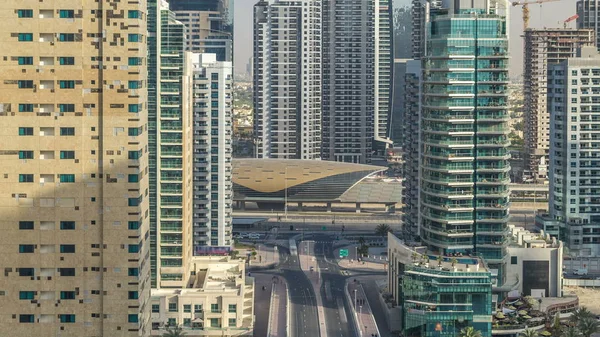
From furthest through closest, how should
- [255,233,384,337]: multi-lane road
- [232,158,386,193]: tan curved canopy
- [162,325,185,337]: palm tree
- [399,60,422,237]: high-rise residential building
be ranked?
[232,158,386,193]: tan curved canopy, [399,60,422,237]: high-rise residential building, [255,233,384,337]: multi-lane road, [162,325,185,337]: palm tree

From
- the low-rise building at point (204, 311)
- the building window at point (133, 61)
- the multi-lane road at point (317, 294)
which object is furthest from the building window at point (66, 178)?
the multi-lane road at point (317, 294)

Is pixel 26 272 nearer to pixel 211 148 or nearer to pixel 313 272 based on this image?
pixel 211 148

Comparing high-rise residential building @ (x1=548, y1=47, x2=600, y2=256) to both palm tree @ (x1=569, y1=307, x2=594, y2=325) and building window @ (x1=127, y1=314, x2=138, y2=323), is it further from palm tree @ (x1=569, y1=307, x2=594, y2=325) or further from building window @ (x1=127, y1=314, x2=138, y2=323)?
building window @ (x1=127, y1=314, x2=138, y2=323)

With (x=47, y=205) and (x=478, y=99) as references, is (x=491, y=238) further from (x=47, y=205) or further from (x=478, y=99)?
(x=47, y=205)

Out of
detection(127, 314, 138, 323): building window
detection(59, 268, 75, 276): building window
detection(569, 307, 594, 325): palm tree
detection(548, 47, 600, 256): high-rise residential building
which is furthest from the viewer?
detection(548, 47, 600, 256): high-rise residential building

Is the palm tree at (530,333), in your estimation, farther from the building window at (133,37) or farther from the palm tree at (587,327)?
the building window at (133,37)

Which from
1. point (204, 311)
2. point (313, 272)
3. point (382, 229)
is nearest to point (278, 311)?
point (204, 311)

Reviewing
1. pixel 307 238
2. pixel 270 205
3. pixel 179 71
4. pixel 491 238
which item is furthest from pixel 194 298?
pixel 270 205

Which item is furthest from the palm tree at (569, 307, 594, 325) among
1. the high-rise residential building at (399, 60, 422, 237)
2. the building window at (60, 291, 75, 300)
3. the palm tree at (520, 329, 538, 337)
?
the building window at (60, 291, 75, 300)
